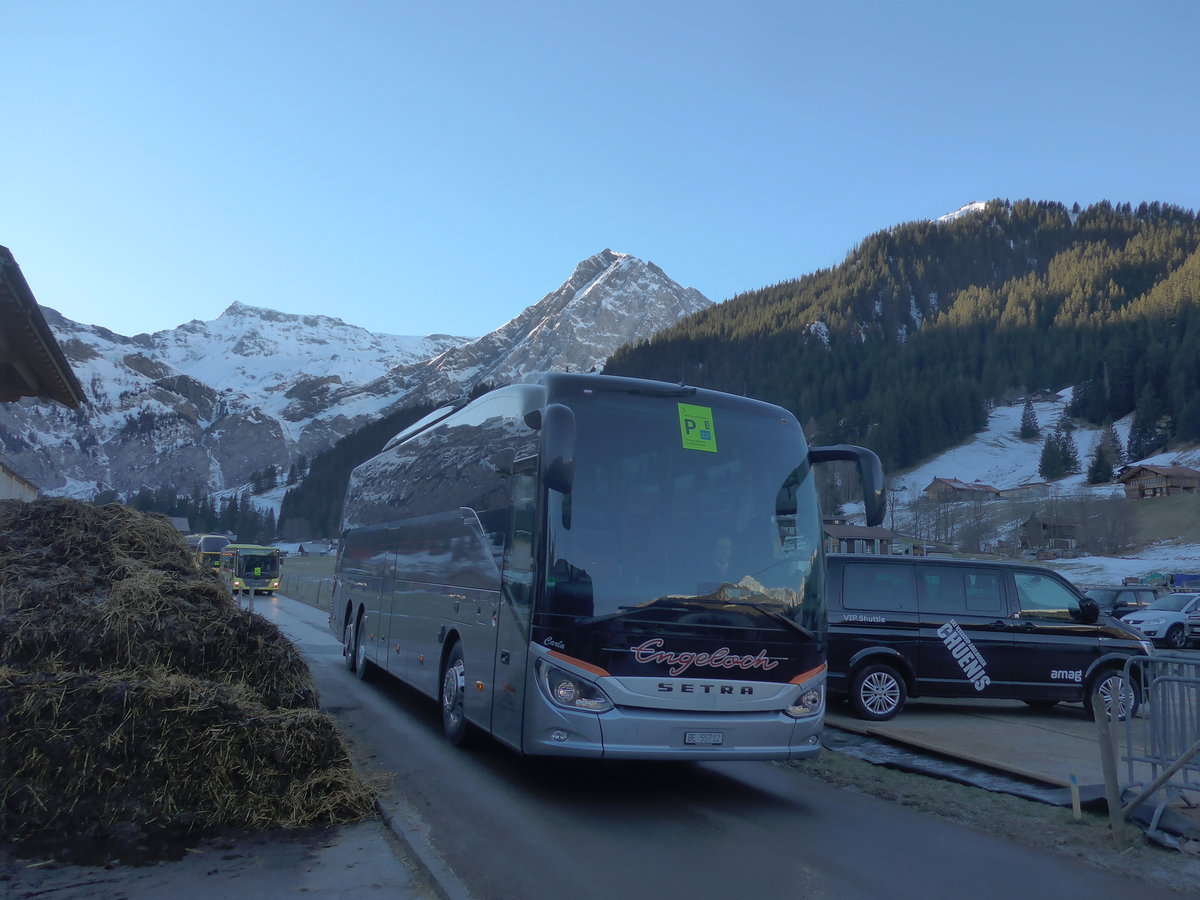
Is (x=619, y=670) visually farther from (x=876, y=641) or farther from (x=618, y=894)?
(x=876, y=641)

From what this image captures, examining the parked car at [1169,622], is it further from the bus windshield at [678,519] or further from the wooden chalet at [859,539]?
the wooden chalet at [859,539]

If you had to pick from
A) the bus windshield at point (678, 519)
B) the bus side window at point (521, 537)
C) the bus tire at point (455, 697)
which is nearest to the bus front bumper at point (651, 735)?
the bus windshield at point (678, 519)

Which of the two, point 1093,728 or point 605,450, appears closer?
point 605,450

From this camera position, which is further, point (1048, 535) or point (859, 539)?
point (1048, 535)

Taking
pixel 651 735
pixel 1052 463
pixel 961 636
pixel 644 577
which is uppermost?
pixel 1052 463

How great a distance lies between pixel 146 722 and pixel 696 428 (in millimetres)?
4498

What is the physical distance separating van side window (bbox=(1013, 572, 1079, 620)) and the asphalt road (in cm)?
509

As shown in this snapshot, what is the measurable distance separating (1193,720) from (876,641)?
5444 mm

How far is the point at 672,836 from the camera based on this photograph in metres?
6.29

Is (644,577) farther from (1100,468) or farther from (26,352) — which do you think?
(1100,468)

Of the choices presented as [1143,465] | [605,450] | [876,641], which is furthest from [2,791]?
[1143,465]

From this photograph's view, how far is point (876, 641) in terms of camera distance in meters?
11.8

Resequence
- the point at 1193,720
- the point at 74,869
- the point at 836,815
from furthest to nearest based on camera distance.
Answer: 1. the point at 836,815
2. the point at 1193,720
3. the point at 74,869

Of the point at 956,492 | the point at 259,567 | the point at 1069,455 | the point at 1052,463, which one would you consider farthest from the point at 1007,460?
the point at 259,567
